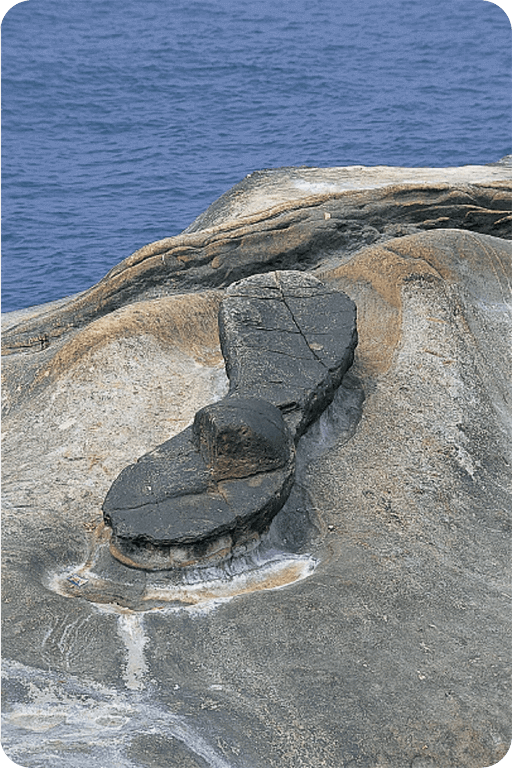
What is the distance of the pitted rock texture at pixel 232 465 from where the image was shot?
14.1 feet

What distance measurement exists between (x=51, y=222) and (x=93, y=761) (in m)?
10.6

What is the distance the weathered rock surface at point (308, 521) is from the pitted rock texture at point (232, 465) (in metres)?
0.16

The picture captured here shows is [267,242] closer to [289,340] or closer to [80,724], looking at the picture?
[289,340]

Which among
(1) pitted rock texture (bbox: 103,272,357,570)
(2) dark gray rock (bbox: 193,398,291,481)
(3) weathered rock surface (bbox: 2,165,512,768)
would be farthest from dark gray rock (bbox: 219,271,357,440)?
(2) dark gray rock (bbox: 193,398,291,481)

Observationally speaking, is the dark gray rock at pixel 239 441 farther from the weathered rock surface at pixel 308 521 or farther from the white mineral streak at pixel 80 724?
the white mineral streak at pixel 80 724

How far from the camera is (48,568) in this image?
4332mm

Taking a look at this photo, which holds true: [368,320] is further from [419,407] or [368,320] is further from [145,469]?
[145,469]

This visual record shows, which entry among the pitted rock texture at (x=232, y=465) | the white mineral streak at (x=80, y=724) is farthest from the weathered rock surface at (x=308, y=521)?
the pitted rock texture at (x=232, y=465)

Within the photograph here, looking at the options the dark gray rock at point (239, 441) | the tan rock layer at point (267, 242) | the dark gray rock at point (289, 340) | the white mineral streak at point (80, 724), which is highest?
the white mineral streak at point (80, 724)

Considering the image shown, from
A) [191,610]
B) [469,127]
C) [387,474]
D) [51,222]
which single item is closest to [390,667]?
[191,610]

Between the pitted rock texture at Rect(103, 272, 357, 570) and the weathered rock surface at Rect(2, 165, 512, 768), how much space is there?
0.53ft

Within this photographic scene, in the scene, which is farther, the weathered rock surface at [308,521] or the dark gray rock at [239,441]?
the dark gray rock at [239,441]

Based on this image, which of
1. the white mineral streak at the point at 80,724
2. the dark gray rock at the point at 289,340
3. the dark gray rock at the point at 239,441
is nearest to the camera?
the white mineral streak at the point at 80,724

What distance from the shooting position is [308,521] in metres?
4.70
